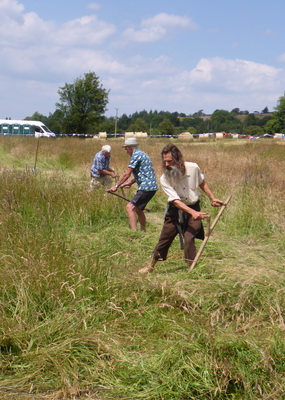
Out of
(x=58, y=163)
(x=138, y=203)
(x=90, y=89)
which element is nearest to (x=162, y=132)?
(x=90, y=89)

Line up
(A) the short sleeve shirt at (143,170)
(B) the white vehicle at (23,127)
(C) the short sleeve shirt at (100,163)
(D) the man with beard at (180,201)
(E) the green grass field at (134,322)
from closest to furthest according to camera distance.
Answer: (E) the green grass field at (134,322), (D) the man with beard at (180,201), (A) the short sleeve shirt at (143,170), (C) the short sleeve shirt at (100,163), (B) the white vehicle at (23,127)

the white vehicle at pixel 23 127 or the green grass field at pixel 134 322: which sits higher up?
the white vehicle at pixel 23 127

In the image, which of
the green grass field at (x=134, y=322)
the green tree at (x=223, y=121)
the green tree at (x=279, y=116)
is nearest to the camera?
the green grass field at (x=134, y=322)

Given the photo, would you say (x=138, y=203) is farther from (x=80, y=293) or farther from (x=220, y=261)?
(x=80, y=293)

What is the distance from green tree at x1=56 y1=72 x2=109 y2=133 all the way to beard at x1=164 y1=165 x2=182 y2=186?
4401 centimetres

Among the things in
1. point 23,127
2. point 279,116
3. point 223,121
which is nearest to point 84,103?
point 23,127

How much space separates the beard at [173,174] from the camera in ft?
17.5

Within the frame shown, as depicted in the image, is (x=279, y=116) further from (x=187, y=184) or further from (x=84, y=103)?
(x=187, y=184)

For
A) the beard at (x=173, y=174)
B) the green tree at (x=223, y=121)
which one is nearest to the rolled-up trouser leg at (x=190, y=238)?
the beard at (x=173, y=174)

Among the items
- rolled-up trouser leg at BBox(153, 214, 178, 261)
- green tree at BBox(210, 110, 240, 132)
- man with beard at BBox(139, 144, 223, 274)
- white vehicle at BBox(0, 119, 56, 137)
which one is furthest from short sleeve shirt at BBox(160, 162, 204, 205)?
green tree at BBox(210, 110, 240, 132)

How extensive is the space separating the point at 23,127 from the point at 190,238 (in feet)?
135

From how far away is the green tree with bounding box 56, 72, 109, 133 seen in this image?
160 ft

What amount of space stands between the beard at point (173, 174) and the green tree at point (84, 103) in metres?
44.0

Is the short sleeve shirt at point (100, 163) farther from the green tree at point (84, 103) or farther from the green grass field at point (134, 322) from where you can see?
the green tree at point (84, 103)
